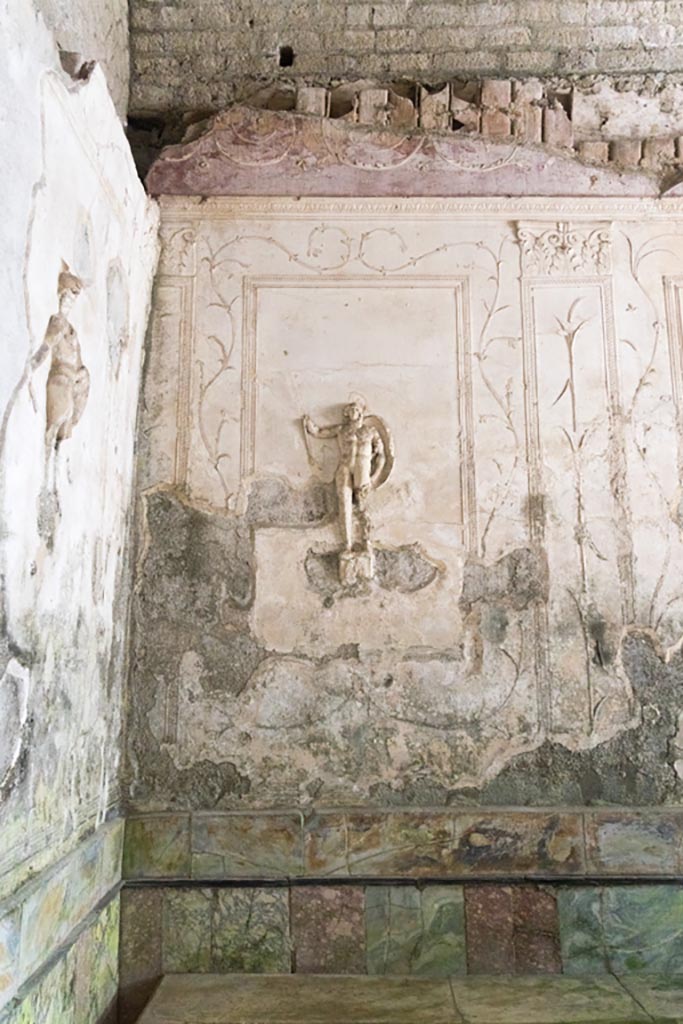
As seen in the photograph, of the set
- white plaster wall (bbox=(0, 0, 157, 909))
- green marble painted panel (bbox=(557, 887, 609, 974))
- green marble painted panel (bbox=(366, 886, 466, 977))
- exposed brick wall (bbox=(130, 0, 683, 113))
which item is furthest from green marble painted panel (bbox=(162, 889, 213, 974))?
exposed brick wall (bbox=(130, 0, 683, 113))

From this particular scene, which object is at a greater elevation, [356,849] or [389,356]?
[389,356]

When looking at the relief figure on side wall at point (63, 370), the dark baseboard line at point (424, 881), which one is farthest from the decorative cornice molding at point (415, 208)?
the dark baseboard line at point (424, 881)

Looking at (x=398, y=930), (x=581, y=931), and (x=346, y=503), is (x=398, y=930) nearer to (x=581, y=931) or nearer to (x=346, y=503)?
(x=581, y=931)

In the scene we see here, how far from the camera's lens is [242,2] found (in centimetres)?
440

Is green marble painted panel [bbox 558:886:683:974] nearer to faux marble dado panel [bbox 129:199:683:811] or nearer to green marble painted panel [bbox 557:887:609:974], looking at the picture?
green marble painted panel [bbox 557:887:609:974]

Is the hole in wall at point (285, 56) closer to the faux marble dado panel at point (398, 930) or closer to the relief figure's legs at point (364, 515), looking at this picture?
the relief figure's legs at point (364, 515)

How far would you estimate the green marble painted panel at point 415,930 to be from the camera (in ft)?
11.5

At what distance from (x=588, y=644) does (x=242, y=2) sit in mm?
3674

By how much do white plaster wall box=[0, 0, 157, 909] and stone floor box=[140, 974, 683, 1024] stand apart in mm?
792

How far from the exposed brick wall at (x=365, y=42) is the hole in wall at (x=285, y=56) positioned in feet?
0.07

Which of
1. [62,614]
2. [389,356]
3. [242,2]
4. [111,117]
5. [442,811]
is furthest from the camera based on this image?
[242,2]

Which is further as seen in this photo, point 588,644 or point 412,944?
point 588,644

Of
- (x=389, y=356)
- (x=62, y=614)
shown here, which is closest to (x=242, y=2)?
(x=389, y=356)

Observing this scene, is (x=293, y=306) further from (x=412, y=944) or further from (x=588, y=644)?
(x=412, y=944)
